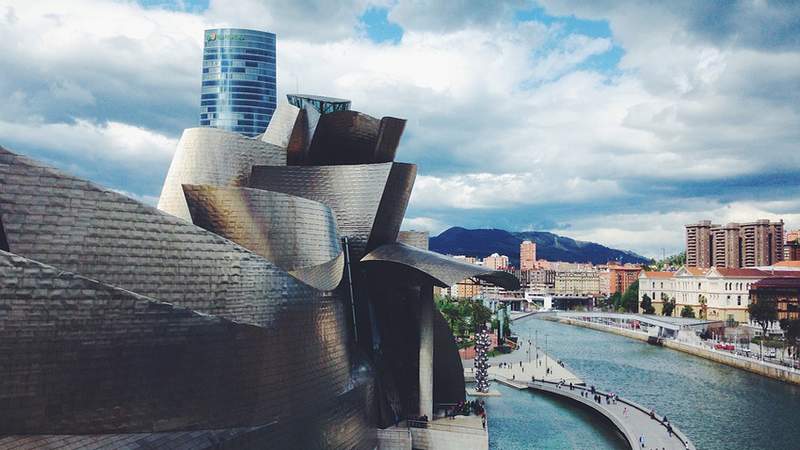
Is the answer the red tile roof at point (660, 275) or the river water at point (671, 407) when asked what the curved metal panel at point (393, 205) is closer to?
the river water at point (671, 407)

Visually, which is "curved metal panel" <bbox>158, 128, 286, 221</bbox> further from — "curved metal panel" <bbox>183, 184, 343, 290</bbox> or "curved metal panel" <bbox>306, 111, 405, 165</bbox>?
"curved metal panel" <bbox>183, 184, 343, 290</bbox>

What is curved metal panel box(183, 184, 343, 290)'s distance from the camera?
20.8 meters

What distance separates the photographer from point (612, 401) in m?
41.6

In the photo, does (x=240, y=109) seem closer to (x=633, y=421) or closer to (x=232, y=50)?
(x=232, y=50)

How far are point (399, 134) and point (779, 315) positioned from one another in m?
77.7

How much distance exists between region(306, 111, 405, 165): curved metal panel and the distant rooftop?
4.57 m

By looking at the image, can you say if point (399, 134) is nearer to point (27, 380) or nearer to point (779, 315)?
point (27, 380)

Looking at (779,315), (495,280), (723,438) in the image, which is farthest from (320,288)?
(779,315)

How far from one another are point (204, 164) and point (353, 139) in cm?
653

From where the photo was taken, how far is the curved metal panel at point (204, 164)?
26.6 m

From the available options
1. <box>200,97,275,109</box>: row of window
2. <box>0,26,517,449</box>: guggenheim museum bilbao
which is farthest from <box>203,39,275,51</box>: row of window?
<box>0,26,517,449</box>: guggenheim museum bilbao

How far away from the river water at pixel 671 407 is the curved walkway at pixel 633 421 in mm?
791

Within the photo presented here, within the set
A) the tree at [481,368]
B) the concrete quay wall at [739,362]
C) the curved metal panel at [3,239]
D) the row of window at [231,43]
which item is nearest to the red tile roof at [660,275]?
the concrete quay wall at [739,362]

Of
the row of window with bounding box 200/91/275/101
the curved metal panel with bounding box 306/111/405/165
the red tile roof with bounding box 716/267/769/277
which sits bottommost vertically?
the red tile roof with bounding box 716/267/769/277
